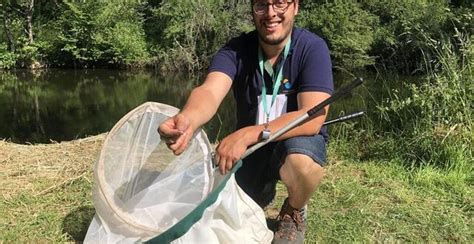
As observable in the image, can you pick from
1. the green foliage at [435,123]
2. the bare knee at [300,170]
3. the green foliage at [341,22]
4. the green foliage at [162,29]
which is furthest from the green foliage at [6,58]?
the bare knee at [300,170]

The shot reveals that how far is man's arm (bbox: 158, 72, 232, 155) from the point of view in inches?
80.0

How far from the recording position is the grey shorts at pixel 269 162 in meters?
2.28

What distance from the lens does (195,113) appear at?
7.25 ft

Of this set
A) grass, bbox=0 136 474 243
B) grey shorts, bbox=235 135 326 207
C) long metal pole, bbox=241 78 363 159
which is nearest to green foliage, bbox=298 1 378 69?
grass, bbox=0 136 474 243

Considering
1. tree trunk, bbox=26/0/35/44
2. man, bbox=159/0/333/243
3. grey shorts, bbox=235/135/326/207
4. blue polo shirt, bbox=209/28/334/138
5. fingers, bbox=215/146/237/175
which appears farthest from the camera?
tree trunk, bbox=26/0/35/44

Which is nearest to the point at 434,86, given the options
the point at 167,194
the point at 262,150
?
the point at 262,150

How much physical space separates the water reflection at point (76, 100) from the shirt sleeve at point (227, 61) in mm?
5483

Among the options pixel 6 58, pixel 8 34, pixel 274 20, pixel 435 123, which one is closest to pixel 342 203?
pixel 274 20

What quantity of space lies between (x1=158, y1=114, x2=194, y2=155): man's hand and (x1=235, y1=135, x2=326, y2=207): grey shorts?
0.49 m

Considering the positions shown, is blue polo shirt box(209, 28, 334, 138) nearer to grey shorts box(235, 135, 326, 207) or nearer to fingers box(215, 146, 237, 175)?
grey shorts box(235, 135, 326, 207)

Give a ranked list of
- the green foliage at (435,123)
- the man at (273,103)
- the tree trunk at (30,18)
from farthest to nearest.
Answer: the tree trunk at (30,18)
the green foliage at (435,123)
the man at (273,103)

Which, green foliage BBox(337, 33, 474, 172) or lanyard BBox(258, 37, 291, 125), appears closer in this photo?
lanyard BBox(258, 37, 291, 125)

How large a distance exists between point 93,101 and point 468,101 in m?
14.7

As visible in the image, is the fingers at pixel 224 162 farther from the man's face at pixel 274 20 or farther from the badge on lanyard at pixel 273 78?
the man's face at pixel 274 20
